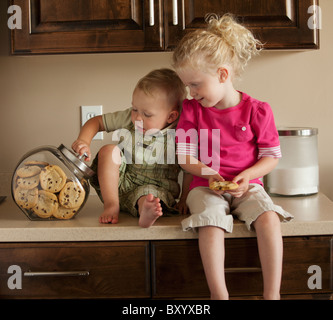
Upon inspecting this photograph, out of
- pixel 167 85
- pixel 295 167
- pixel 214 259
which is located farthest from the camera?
pixel 295 167

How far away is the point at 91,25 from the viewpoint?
1.62m

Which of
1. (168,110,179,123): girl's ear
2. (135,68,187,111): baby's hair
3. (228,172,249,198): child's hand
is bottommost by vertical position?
(228,172,249,198): child's hand

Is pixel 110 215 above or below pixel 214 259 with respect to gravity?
above

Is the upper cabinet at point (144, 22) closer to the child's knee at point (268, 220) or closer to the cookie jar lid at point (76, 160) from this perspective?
the cookie jar lid at point (76, 160)

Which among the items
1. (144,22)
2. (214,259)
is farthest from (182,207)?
(144,22)

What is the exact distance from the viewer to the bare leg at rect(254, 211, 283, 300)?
4.50ft

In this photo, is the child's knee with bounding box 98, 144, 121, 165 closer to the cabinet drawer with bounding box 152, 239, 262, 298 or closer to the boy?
the boy

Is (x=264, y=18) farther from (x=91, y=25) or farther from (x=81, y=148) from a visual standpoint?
(x=81, y=148)

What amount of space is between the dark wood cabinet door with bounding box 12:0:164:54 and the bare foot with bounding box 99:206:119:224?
19.6 inches

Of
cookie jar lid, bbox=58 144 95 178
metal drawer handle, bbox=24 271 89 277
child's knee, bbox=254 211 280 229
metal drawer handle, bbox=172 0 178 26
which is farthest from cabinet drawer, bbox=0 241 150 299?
metal drawer handle, bbox=172 0 178 26

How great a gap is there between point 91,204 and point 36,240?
0.32 meters

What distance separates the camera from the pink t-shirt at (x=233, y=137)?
153cm

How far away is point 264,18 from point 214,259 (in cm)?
76

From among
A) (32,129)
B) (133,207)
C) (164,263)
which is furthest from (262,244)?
(32,129)
